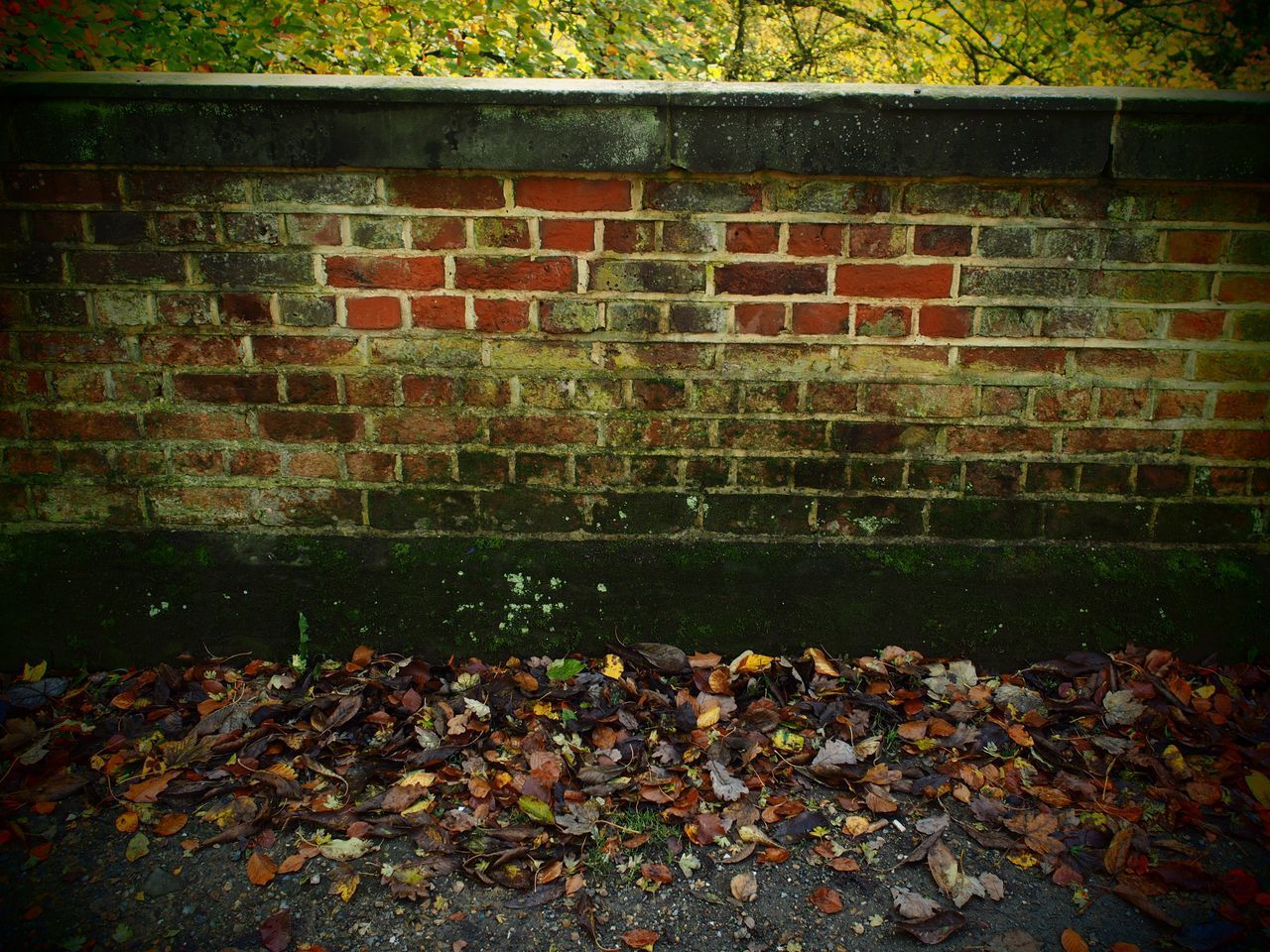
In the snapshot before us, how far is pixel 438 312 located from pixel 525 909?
148 centimetres

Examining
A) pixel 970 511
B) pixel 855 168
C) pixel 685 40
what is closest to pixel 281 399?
pixel 855 168

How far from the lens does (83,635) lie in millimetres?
2270

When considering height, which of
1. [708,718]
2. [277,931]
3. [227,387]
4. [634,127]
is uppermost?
[634,127]

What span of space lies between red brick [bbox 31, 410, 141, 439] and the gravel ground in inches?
40.7

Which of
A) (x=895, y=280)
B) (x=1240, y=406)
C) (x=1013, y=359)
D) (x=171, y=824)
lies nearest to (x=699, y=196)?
(x=895, y=280)

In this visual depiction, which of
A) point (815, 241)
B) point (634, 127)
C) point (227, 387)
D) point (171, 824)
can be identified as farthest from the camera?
point (227, 387)

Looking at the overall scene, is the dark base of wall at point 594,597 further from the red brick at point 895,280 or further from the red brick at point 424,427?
the red brick at point 895,280

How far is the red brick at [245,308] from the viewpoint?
2.05 metres

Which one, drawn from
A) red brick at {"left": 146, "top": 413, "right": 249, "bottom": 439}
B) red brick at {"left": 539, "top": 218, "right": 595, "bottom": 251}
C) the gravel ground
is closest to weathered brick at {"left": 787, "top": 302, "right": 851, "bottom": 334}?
red brick at {"left": 539, "top": 218, "right": 595, "bottom": 251}

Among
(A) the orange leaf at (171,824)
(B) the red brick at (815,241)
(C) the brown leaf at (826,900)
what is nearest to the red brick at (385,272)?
(B) the red brick at (815,241)

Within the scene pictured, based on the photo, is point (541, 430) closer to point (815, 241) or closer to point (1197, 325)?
point (815, 241)

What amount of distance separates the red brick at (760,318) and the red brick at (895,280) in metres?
0.18

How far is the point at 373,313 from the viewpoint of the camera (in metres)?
2.06

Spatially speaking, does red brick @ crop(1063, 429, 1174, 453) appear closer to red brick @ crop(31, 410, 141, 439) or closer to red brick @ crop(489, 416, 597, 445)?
red brick @ crop(489, 416, 597, 445)
